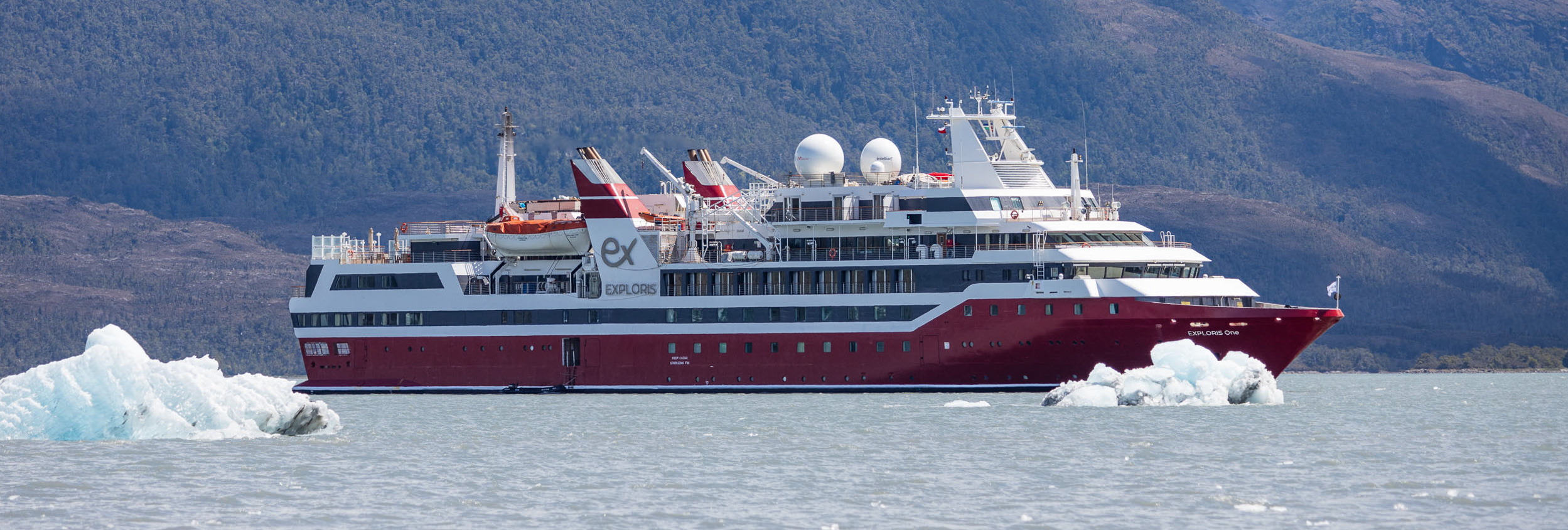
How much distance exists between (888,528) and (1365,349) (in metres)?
131

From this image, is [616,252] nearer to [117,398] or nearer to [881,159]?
[881,159]

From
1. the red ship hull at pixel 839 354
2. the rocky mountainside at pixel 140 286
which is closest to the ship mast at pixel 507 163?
the red ship hull at pixel 839 354

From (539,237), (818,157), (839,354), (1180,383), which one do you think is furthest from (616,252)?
(1180,383)

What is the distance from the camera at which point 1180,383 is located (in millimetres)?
48719

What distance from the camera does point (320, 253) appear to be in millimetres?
67688

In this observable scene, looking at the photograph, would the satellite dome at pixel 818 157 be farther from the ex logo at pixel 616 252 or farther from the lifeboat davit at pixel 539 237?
the lifeboat davit at pixel 539 237

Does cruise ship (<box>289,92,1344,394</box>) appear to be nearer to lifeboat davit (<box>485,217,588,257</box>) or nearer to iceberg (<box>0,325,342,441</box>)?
lifeboat davit (<box>485,217,588,257</box>)

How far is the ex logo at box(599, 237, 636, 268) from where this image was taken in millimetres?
62531

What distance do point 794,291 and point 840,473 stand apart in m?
26.4

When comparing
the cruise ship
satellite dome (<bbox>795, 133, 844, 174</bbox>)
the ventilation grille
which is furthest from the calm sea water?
satellite dome (<bbox>795, 133, 844, 174</bbox>)

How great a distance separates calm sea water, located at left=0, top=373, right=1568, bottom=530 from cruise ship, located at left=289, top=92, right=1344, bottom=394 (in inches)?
315

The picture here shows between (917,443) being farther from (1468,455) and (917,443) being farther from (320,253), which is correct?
(320,253)

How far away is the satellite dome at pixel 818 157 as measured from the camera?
63.0 metres

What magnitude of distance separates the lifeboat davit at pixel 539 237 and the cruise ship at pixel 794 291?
7cm
